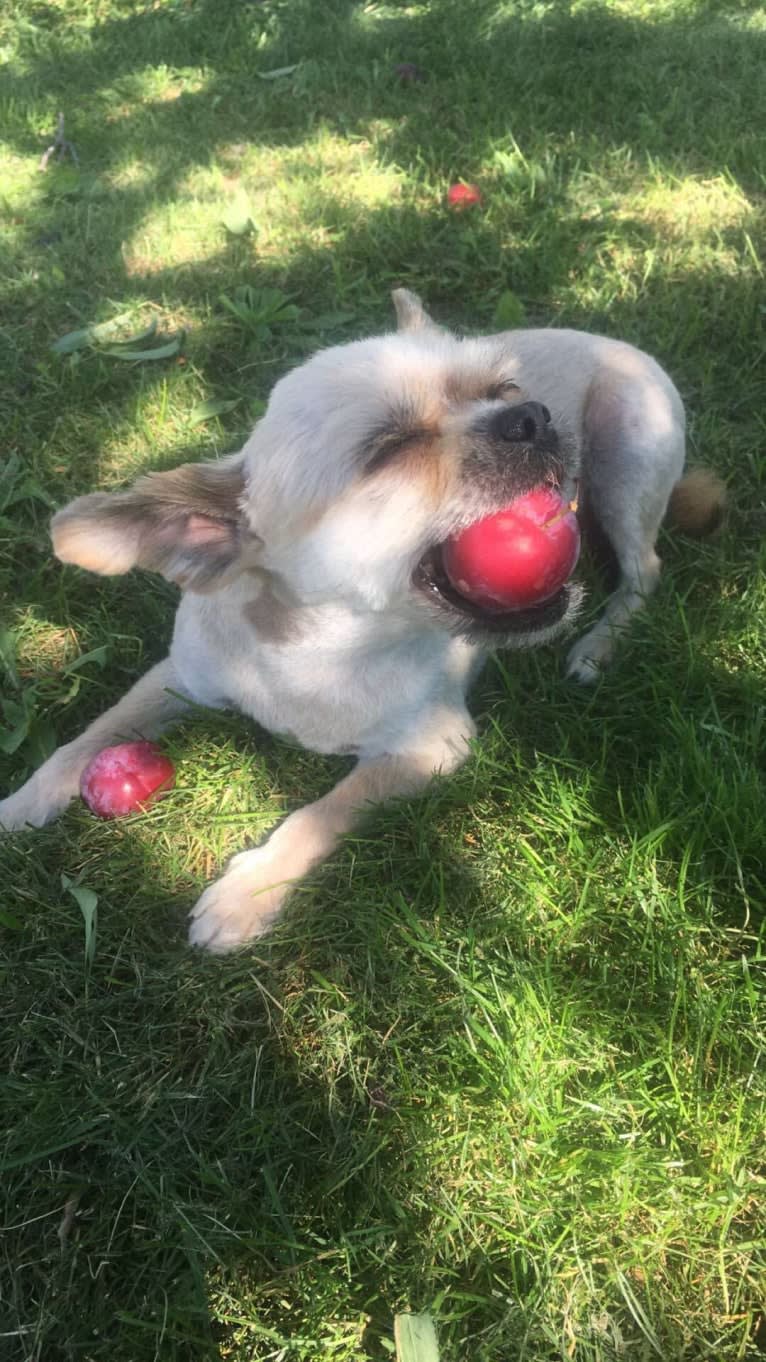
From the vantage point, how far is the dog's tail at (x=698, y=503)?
8.91 feet

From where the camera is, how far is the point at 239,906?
2.00 m

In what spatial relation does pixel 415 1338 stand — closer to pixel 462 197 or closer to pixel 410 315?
pixel 410 315

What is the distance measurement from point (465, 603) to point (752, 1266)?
1325 mm

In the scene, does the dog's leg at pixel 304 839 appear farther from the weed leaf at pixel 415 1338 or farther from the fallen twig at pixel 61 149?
the fallen twig at pixel 61 149

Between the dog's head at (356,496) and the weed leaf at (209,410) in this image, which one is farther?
the weed leaf at (209,410)

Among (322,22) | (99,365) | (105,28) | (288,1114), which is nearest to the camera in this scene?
(288,1114)

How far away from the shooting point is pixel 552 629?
6.68 ft

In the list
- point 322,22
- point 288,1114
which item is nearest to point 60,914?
point 288,1114

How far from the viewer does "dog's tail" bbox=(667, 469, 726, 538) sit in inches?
107

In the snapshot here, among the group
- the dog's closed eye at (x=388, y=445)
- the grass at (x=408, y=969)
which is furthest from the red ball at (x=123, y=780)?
the dog's closed eye at (x=388, y=445)

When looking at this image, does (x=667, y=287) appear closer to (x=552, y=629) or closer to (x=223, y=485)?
(x=552, y=629)

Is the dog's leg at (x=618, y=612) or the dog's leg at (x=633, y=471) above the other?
the dog's leg at (x=633, y=471)

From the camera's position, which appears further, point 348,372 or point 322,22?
point 322,22

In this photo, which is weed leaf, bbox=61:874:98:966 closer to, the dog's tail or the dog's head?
the dog's head
